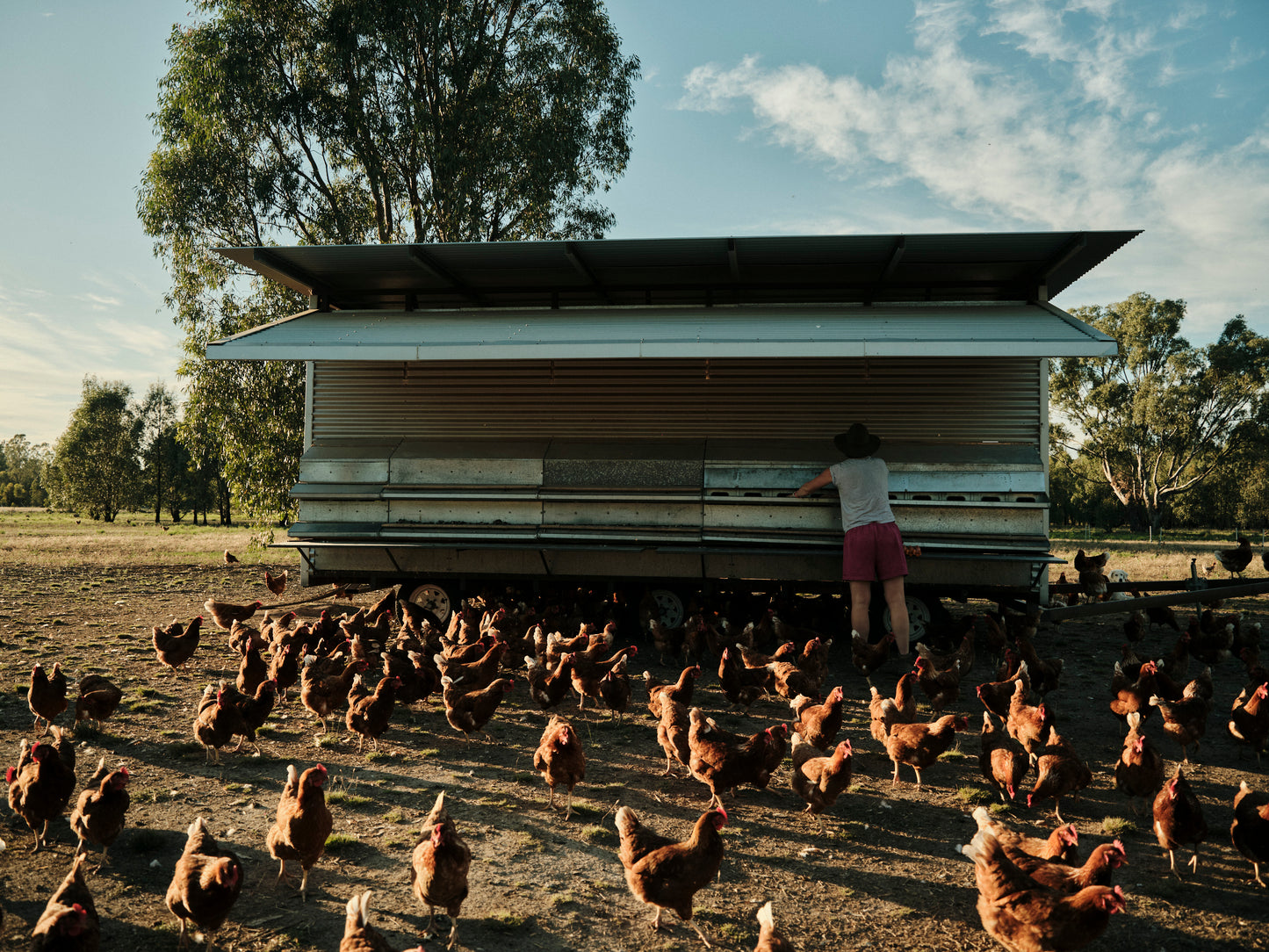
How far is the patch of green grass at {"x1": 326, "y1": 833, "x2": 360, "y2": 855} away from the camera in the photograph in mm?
4934

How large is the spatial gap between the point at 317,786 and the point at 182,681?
5880 mm

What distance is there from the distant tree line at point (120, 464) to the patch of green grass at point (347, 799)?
64.0 metres

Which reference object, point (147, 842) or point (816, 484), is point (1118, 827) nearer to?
point (816, 484)

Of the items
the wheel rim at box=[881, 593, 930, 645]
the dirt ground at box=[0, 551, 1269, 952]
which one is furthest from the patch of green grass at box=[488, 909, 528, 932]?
the wheel rim at box=[881, 593, 930, 645]

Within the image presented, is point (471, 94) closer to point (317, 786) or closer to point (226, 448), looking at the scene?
point (226, 448)

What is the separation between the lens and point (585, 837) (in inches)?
204

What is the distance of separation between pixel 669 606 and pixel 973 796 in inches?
247

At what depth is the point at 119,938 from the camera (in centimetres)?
389

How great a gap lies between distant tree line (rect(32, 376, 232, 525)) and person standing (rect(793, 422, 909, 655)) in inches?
2495

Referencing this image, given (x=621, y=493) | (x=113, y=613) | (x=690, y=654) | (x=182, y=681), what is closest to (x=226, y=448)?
(x=113, y=613)

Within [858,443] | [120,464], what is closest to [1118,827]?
[858,443]

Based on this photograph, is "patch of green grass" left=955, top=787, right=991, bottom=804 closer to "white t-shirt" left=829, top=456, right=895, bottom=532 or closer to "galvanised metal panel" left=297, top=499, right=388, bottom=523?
"white t-shirt" left=829, top=456, right=895, bottom=532

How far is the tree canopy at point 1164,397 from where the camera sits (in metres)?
45.0

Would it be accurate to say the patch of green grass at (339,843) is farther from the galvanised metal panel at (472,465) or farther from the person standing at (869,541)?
the galvanised metal panel at (472,465)
